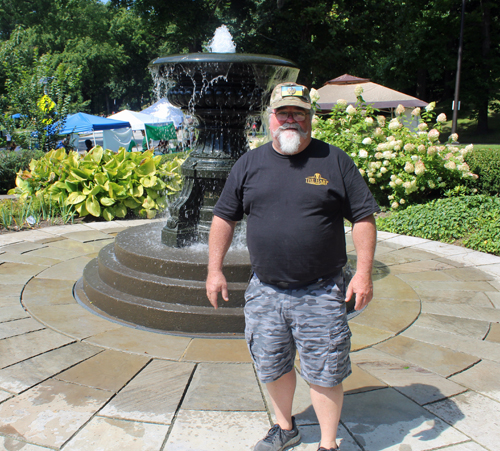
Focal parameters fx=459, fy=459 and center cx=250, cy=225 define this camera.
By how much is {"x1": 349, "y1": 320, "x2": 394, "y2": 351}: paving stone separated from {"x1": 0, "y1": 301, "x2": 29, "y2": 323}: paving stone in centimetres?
268

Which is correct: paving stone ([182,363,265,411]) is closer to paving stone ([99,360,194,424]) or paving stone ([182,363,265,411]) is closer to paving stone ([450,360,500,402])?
paving stone ([99,360,194,424])

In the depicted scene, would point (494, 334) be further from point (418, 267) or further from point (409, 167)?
point (409, 167)

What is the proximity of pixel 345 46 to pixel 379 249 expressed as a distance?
928 inches

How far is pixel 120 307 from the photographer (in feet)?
12.7

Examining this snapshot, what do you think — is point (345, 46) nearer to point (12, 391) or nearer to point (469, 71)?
point (469, 71)

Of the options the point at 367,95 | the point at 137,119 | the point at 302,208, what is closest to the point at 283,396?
the point at 302,208

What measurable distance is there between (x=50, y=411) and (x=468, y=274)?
434 cm

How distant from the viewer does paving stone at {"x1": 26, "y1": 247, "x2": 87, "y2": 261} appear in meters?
5.55

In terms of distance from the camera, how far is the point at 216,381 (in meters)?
2.87

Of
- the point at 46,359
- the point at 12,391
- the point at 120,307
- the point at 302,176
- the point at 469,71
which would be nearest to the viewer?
the point at 302,176

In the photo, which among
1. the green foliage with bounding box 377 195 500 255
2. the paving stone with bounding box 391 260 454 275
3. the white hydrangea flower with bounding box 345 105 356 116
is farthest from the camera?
the white hydrangea flower with bounding box 345 105 356 116

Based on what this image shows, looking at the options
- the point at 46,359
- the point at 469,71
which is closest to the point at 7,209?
the point at 46,359

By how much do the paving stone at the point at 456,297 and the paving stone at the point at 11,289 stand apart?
12.6ft

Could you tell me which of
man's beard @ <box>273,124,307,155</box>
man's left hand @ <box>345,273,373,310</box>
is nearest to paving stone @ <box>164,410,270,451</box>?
man's left hand @ <box>345,273,373,310</box>
